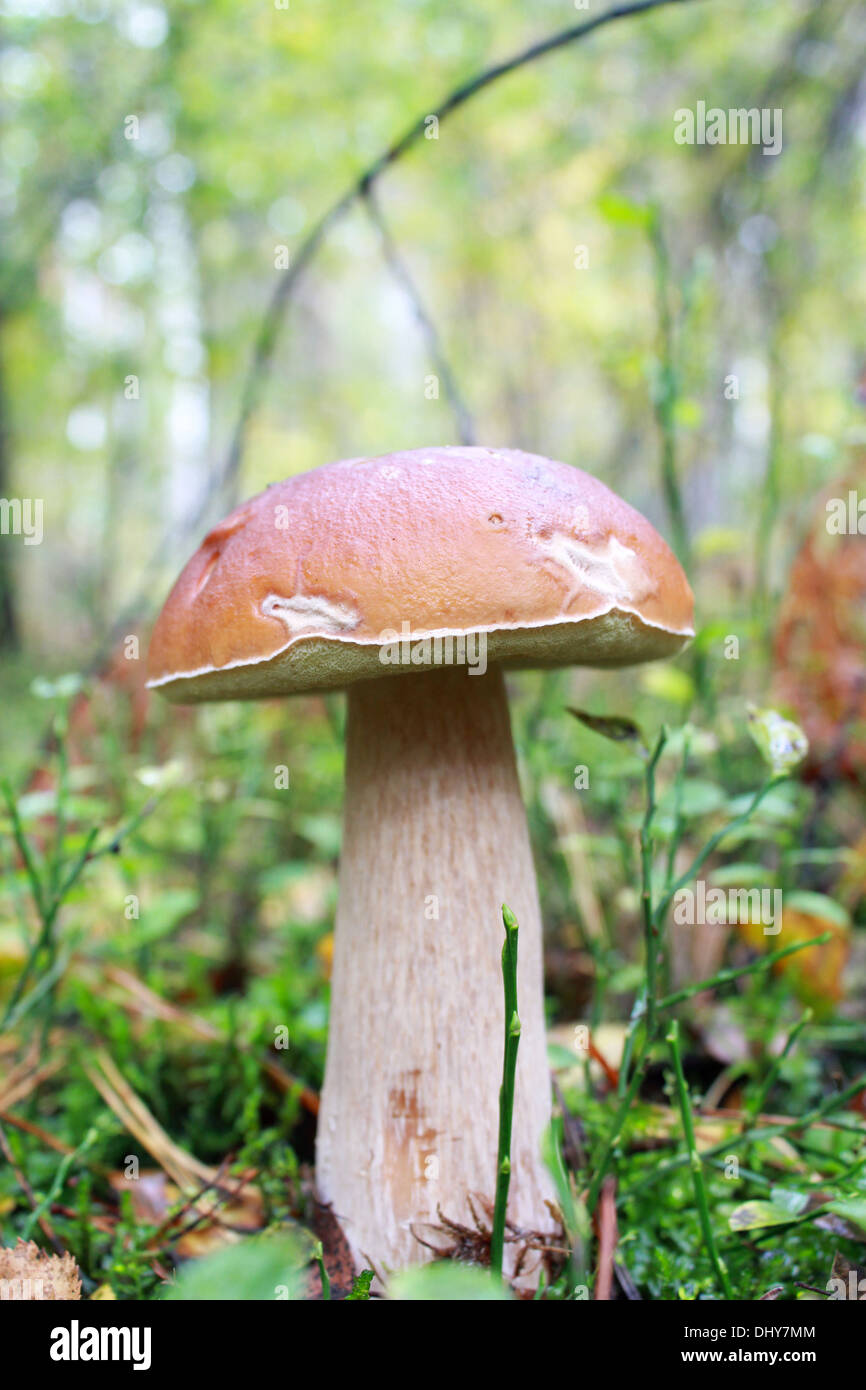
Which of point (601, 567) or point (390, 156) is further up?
point (390, 156)

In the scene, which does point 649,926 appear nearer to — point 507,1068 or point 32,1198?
point 507,1068

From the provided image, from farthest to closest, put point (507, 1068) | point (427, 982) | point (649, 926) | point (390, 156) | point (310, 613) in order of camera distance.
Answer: point (390, 156), point (427, 982), point (649, 926), point (310, 613), point (507, 1068)

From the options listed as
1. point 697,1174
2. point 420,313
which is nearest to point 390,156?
point 420,313

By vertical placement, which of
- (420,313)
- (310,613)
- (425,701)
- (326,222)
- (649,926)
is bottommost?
(649,926)

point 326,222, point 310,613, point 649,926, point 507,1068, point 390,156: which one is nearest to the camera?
point 507,1068

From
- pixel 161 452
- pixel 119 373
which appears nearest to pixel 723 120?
pixel 119 373

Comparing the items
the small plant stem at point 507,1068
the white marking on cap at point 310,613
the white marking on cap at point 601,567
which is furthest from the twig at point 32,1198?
the white marking on cap at point 601,567

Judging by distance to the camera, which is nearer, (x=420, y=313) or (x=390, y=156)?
(x=390, y=156)
